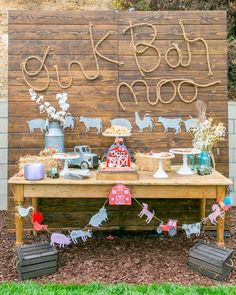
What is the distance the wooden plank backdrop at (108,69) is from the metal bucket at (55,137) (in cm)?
A: 22

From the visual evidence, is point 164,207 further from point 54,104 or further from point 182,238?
point 54,104

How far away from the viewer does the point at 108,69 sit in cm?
471

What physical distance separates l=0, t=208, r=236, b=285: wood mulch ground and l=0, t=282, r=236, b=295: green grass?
153 mm

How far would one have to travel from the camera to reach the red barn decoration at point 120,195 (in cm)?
366

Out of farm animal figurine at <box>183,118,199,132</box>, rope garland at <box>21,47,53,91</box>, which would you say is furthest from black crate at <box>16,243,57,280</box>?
farm animal figurine at <box>183,118,199,132</box>

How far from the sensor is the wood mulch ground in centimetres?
356

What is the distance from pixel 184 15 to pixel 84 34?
1223 mm

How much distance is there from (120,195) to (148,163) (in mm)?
741

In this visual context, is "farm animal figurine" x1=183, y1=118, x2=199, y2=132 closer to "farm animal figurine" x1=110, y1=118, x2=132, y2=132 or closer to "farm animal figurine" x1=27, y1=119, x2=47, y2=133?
"farm animal figurine" x1=110, y1=118, x2=132, y2=132

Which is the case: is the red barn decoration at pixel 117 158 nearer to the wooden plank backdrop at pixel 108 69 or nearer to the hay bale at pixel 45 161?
the hay bale at pixel 45 161

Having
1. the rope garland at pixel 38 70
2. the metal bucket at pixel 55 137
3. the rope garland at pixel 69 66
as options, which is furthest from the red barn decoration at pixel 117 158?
the rope garland at pixel 38 70

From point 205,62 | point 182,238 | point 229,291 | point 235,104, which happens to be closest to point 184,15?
point 205,62

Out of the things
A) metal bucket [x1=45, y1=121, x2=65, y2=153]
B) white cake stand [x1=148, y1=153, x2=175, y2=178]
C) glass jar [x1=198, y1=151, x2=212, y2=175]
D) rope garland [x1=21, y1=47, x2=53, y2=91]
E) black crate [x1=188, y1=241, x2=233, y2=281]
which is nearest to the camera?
black crate [x1=188, y1=241, x2=233, y2=281]

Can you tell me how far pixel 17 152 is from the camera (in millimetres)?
4695
